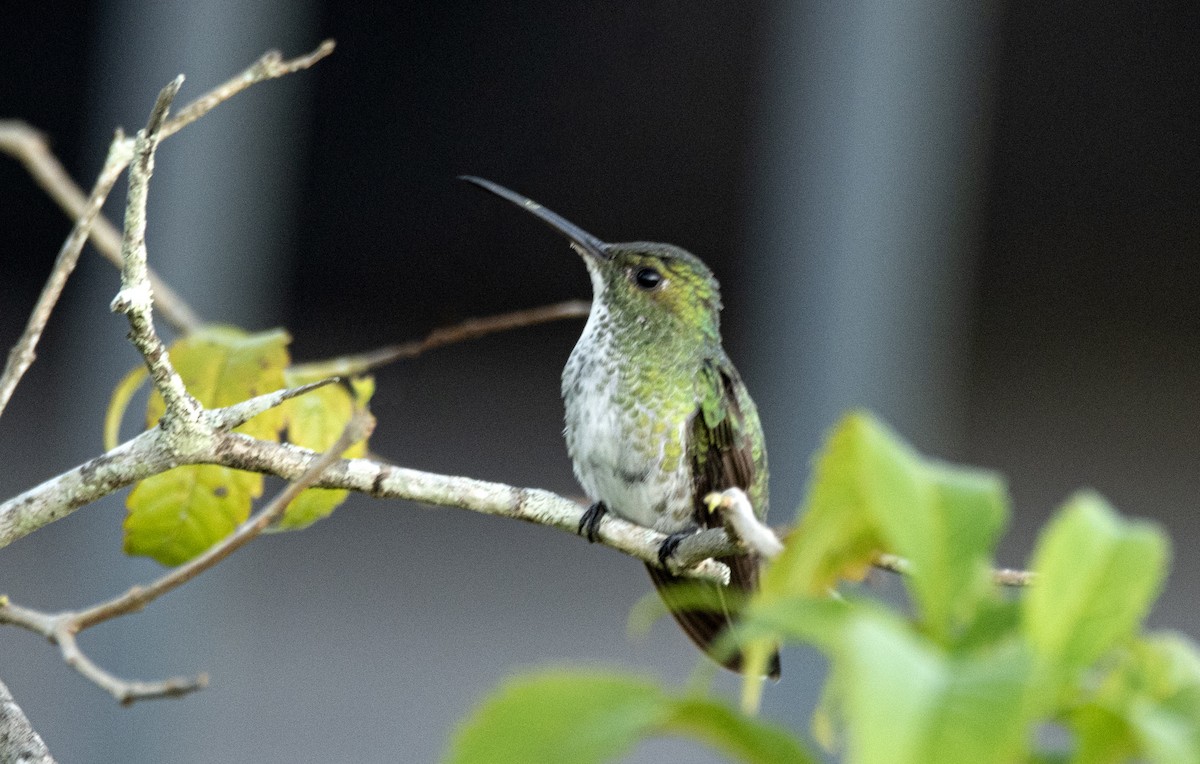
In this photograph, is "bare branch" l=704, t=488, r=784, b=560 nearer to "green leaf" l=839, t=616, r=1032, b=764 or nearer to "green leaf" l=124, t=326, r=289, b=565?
"green leaf" l=839, t=616, r=1032, b=764

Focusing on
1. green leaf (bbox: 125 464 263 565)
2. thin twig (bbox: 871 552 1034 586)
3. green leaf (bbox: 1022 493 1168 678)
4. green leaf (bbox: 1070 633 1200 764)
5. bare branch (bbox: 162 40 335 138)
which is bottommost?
green leaf (bbox: 125 464 263 565)

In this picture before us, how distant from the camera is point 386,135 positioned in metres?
5.89

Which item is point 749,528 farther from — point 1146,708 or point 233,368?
point 233,368

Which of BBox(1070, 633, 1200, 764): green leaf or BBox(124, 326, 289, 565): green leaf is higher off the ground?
BBox(1070, 633, 1200, 764): green leaf

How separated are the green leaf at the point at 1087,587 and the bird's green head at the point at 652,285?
5.31 ft

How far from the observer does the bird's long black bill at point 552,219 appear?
184cm

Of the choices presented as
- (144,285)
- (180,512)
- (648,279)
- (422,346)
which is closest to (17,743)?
(144,285)

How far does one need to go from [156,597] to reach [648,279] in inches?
53.6

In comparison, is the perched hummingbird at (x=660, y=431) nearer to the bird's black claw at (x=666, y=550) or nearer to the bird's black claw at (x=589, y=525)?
the bird's black claw at (x=589, y=525)

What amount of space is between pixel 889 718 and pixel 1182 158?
5839mm

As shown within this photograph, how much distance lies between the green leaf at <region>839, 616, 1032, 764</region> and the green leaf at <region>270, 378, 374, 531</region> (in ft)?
2.41

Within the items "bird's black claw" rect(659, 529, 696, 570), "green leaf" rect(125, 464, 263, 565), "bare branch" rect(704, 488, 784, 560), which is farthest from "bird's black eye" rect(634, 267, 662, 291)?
"bare branch" rect(704, 488, 784, 560)

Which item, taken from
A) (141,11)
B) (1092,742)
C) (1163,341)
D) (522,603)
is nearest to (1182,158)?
(1163,341)

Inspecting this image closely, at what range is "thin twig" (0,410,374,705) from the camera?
29.0 inches
